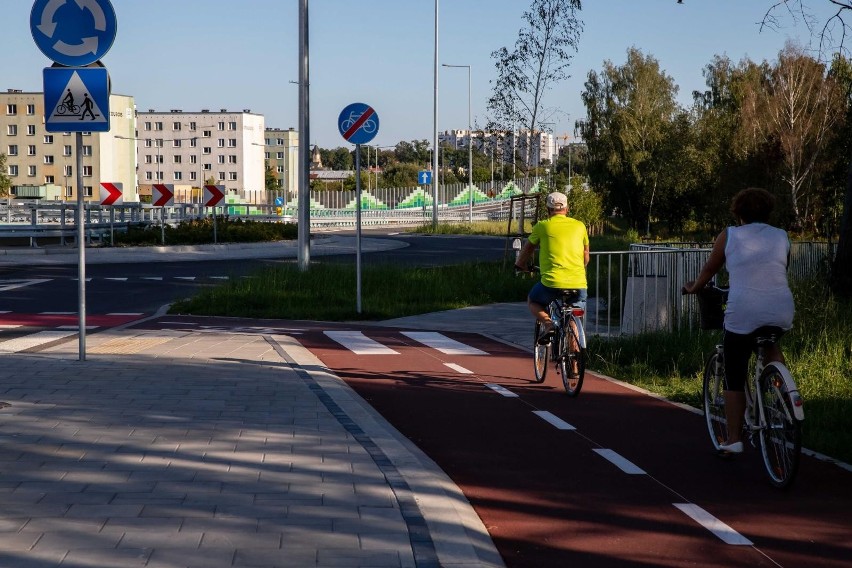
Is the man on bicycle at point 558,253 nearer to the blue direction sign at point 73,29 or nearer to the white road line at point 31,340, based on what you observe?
the blue direction sign at point 73,29

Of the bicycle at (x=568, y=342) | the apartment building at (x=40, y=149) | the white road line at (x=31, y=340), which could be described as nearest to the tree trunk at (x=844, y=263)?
the bicycle at (x=568, y=342)

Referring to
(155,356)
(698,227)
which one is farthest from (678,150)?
(155,356)

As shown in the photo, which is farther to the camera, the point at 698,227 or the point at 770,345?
the point at 698,227

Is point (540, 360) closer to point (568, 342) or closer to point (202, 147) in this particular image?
point (568, 342)

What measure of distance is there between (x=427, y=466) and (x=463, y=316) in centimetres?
1134

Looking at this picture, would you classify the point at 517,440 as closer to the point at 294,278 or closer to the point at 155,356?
the point at 155,356

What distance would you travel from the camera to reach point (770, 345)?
6.36 metres

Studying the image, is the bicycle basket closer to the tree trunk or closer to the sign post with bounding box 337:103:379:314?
the tree trunk

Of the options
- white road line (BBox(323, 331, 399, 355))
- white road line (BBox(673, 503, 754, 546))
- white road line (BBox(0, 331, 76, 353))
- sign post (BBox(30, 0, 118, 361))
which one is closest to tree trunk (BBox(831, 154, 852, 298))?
white road line (BBox(323, 331, 399, 355))

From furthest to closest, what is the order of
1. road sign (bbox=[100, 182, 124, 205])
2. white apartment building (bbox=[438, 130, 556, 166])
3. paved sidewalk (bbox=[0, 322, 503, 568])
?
road sign (bbox=[100, 182, 124, 205])
white apartment building (bbox=[438, 130, 556, 166])
paved sidewalk (bbox=[0, 322, 503, 568])

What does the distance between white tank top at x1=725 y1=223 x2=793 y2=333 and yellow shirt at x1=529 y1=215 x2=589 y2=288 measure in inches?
135

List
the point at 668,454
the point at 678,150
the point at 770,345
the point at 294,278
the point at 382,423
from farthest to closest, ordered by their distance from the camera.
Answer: the point at 678,150 → the point at 294,278 → the point at 382,423 → the point at 668,454 → the point at 770,345

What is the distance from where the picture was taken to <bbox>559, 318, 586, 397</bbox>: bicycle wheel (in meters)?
9.36

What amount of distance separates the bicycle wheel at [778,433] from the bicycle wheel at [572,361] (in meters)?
3.07
